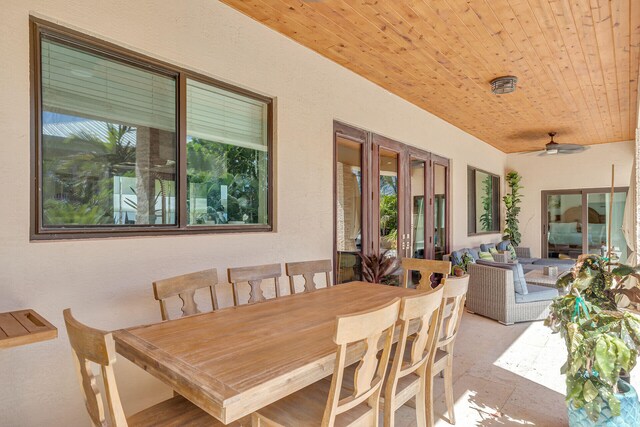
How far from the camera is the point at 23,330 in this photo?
1.41 metres

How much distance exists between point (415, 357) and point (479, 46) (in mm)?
2951

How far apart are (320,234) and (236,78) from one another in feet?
5.40

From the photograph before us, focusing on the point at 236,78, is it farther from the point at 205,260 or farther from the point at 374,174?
the point at 374,174

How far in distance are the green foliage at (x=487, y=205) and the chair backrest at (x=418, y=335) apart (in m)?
6.55

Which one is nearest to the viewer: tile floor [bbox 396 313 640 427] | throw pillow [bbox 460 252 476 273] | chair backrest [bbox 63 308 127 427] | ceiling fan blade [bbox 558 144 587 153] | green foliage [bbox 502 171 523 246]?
chair backrest [bbox 63 308 127 427]

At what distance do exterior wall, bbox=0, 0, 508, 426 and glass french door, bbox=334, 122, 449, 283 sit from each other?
0.36 m

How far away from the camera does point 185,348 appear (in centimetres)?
148

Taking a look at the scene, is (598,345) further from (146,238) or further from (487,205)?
(487,205)

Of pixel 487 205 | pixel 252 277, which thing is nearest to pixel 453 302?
pixel 252 277

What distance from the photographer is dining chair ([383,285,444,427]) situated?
1682mm

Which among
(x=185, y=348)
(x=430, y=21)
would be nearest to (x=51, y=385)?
(x=185, y=348)

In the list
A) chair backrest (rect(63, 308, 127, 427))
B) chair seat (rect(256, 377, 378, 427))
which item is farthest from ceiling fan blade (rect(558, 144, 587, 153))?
chair backrest (rect(63, 308, 127, 427))

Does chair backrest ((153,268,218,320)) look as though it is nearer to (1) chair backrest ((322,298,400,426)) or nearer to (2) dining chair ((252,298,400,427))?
(2) dining chair ((252,298,400,427))

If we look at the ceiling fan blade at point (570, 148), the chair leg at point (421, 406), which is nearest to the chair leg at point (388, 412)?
the chair leg at point (421, 406)
